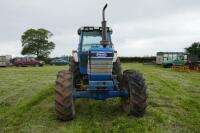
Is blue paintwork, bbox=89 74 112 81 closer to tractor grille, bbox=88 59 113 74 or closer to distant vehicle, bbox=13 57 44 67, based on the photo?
tractor grille, bbox=88 59 113 74

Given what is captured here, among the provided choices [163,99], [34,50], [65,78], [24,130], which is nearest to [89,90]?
[65,78]

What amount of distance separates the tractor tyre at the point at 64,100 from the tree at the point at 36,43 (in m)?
93.8

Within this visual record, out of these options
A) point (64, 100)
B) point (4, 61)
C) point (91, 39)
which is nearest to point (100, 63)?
point (64, 100)

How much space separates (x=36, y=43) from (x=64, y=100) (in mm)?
98553

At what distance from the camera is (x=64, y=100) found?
434 inches

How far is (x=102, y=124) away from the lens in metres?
10.8

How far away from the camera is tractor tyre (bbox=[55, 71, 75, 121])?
36.1ft

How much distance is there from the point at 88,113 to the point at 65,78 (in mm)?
1526

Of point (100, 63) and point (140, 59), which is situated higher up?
point (100, 63)

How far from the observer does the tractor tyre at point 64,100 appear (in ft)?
36.1

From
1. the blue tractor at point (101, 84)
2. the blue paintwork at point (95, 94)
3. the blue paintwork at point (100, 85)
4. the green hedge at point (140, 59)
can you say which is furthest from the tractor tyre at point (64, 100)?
the green hedge at point (140, 59)

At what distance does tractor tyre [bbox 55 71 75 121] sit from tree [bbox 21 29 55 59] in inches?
3692

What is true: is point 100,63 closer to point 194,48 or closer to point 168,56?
point 168,56

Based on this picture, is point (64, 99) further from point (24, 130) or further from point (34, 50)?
point (34, 50)
